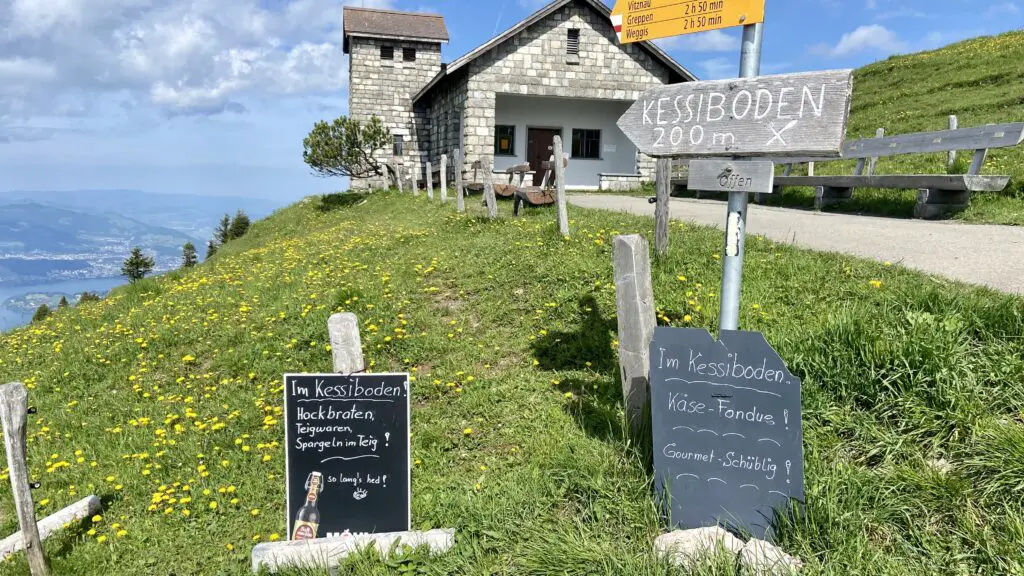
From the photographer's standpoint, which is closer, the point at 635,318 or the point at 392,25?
the point at 635,318

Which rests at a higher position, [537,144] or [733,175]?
[537,144]

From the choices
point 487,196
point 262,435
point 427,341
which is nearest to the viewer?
point 262,435

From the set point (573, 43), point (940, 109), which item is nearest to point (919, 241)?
point (940, 109)

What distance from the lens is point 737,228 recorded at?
294 cm

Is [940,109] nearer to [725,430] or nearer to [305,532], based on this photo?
[725,430]

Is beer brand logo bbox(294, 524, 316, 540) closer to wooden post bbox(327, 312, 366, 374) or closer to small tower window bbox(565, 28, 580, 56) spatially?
wooden post bbox(327, 312, 366, 374)

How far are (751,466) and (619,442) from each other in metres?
0.81

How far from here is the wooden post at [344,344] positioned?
308 cm

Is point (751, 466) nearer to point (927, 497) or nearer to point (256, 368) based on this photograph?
point (927, 497)

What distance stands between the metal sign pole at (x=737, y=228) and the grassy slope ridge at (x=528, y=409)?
29.4 inches

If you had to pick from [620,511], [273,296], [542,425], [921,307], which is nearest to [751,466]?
[620,511]

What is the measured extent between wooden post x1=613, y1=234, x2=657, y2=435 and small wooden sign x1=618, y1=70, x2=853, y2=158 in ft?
1.90

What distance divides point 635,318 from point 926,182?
8727mm

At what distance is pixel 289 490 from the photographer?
10.3 ft
